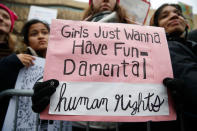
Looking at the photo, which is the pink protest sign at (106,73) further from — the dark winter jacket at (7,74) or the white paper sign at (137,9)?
the white paper sign at (137,9)

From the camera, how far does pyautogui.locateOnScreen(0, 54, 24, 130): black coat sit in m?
1.02

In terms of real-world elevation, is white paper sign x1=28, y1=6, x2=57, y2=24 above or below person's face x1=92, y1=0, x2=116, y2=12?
above

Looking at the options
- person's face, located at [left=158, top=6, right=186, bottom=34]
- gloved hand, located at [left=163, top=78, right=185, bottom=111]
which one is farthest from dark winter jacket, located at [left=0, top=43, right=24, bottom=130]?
person's face, located at [left=158, top=6, right=186, bottom=34]

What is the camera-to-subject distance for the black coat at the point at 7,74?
1023 mm

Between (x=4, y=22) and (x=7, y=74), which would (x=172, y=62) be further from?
(x=4, y=22)

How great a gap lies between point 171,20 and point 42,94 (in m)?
1.11

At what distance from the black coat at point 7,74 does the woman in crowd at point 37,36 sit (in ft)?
1.13

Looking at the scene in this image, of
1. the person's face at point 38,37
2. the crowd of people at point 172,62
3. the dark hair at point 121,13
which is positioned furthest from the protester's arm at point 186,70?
the person's face at point 38,37

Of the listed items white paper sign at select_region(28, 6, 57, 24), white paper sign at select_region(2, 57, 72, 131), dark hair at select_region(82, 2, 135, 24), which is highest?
white paper sign at select_region(28, 6, 57, 24)

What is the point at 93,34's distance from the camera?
0.92 meters

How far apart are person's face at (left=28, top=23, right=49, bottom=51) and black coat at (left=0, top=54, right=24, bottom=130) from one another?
367 millimetres

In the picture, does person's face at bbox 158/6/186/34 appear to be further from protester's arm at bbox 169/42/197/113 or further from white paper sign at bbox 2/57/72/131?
white paper sign at bbox 2/57/72/131

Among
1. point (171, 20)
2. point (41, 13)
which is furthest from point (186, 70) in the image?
point (41, 13)

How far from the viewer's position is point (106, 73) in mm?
836
